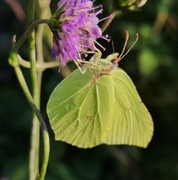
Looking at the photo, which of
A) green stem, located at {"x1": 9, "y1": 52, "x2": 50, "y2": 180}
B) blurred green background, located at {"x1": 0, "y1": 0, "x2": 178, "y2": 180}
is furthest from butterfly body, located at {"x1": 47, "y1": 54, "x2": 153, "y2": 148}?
blurred green background, located at {"x1": 0, "y1": 0, "x2": 178, "y2": 180}

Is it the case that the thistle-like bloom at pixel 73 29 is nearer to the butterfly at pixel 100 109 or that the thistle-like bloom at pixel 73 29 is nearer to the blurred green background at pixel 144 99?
the butterfly at pixel 100 109

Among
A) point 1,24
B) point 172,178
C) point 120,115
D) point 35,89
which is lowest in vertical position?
point 172,178

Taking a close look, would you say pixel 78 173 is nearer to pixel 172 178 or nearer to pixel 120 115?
pixel 172 178

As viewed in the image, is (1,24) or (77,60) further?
(1,24)

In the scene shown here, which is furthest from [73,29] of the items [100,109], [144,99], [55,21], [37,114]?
[144,99]

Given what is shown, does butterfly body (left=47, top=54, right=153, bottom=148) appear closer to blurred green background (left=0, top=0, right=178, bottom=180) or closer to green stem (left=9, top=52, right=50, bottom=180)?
green stem (left=9, top=52, right=50, bottom=180)

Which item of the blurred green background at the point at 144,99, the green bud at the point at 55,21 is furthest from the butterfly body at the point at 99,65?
the blurred green background at the point at 144,99

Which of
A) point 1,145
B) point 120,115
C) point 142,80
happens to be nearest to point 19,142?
point 1,145
